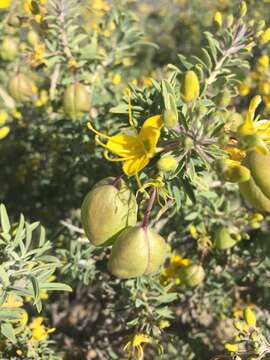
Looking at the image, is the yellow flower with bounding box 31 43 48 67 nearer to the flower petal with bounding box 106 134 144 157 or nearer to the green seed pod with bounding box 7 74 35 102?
the green seed pod with bounding box 7 74 35 102

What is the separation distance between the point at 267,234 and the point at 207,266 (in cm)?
38

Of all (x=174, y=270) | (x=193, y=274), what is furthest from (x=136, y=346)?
(x=174, y=270)

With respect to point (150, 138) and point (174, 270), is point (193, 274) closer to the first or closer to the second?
point (174, 270)

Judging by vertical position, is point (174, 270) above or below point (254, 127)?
below

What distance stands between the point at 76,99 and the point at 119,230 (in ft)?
3.10

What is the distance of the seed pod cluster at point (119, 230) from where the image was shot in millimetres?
→ 1197

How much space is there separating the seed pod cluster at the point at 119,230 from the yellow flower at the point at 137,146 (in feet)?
0.34

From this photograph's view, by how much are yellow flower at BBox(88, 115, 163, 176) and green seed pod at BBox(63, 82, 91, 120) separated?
890 millimetres

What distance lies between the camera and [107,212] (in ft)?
3.91

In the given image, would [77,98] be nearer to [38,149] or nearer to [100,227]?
[100,227]

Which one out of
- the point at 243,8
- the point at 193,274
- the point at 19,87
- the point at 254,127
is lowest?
the point at 193,274

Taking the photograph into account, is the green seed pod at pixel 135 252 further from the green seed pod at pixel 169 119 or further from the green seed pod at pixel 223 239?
the green seed pod at pixel 223 239

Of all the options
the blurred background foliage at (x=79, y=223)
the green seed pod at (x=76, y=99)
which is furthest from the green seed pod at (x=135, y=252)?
the green seed pod at (x=76, y=99)

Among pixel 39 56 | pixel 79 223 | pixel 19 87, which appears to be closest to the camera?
→ pixel 39 56
